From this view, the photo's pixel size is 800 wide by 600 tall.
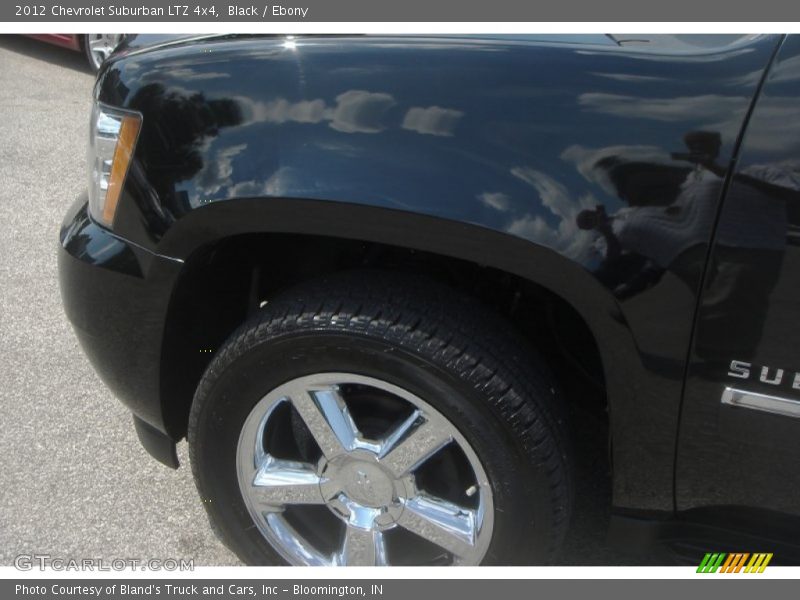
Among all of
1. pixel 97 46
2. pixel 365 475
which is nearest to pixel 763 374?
pixel 365 475

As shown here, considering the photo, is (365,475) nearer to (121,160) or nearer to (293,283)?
(293,283)

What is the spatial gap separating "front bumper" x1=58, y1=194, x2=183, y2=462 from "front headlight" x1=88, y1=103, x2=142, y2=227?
0.07m

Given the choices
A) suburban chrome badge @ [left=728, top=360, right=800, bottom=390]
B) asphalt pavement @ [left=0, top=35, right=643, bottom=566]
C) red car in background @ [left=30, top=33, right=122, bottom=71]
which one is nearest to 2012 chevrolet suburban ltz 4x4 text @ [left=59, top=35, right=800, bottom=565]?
suburban chrome badge @ [left=728, top=360, right=800, bottom=390]

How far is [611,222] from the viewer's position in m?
1.51

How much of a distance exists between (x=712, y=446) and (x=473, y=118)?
834mm

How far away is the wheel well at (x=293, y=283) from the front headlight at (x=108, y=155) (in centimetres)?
27

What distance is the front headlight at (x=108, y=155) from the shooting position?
1.87m

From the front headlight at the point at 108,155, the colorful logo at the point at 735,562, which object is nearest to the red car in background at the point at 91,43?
the front headlight at the point at 108,155

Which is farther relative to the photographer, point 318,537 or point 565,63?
point 318,537

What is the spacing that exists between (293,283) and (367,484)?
0.58m

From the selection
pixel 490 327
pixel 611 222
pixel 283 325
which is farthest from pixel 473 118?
pixel 283 325

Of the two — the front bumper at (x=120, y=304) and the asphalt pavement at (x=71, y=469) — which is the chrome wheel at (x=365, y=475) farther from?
the asphalt pavement at (x=71, y=469)

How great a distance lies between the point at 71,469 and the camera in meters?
2.61

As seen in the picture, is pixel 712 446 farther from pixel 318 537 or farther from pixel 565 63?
pixel 318 537
